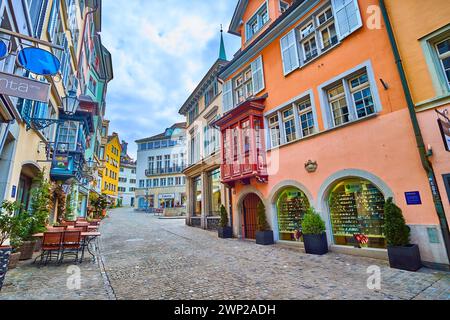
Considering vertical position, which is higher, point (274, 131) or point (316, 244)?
point (274, 131)

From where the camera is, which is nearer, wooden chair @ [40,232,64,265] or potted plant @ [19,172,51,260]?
wooden chair @ [40,232,64,265]

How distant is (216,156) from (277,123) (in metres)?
5.59

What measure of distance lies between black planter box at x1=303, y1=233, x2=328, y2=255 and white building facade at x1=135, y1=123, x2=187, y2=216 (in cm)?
3582

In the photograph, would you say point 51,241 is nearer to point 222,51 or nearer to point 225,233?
point 225,233

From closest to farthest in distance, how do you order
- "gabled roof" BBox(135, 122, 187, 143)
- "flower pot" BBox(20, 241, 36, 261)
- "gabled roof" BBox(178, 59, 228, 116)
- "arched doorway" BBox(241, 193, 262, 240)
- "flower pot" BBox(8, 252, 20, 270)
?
1. "flower pot" BBox(8, 252, 20, 270)
2. "flower pot" BBox(20, 241, 36, 261)
3. "arched doorway" BBox(241, 193, 262, 240)
4. "gabled roof" BBox(178, 59, 228, 116)
5. "gabled roof" BBox(135, 122, 187, 143)

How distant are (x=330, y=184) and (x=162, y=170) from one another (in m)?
39.5

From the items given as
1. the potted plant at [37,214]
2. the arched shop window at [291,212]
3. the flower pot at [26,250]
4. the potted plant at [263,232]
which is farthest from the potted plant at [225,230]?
the flower pot at [26,250]

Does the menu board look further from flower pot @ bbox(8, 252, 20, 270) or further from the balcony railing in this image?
the balcony railing

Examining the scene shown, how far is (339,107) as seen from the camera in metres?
8.18

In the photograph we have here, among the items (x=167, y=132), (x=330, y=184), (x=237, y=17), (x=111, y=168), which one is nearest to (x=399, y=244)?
(x=330, y=184)

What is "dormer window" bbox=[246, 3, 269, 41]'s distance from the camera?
500 inches

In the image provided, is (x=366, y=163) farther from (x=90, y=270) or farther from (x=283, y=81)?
(x=90, y=270)

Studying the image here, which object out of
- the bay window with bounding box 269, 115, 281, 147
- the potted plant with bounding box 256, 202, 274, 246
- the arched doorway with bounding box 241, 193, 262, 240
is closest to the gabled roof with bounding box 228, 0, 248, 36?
the bay window with bounding box 269, 115, 281, 147

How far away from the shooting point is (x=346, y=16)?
26.1 ft
